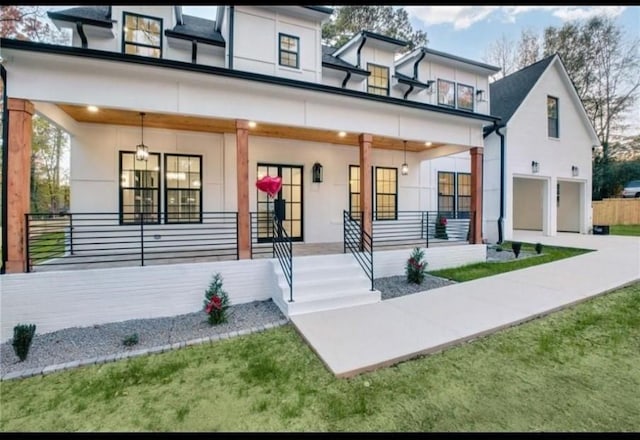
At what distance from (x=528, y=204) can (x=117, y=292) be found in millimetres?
17404

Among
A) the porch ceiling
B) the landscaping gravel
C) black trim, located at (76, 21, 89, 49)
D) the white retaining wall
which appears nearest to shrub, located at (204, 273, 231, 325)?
the landscaping gravel

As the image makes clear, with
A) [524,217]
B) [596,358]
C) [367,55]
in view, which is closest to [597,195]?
[524,217]

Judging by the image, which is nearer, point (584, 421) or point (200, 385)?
point (584, 421)

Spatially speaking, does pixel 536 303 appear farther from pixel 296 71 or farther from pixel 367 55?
pixel 367 55

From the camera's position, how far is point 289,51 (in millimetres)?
7945

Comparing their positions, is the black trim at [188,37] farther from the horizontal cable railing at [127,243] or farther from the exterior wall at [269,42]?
the horizontal cable railing at [127,243]

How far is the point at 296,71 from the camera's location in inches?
313

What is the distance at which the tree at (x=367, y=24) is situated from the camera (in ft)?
57.3

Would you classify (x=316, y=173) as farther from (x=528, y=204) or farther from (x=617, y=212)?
(x=617, y=212)

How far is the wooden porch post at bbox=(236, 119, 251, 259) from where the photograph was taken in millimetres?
5980

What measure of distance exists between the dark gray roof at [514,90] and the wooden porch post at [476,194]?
4.49 meters

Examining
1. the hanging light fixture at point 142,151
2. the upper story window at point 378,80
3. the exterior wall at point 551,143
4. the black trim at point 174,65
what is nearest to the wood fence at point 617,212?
the exterior wall at point 551,143

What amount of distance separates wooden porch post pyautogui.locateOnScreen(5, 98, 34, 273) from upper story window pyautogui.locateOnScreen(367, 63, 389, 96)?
8469 mm

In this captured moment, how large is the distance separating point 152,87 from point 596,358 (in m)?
7.83
